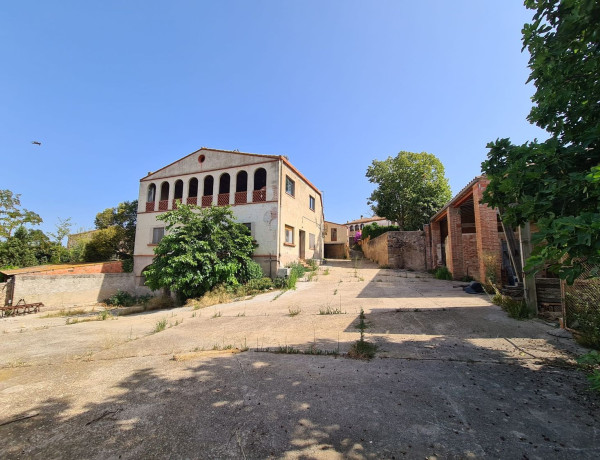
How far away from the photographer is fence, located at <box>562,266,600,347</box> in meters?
3.85

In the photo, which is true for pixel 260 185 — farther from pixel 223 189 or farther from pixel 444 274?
pixel 444 274

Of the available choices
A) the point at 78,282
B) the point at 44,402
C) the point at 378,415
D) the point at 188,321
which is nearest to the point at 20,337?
the point at 188,321

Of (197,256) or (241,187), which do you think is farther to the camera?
(241,187)

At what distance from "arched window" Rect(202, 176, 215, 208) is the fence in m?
16.7

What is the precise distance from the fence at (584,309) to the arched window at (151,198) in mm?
21103

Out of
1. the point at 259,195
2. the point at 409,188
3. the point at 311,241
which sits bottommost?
the point at 311,241

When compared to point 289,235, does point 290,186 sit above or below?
above

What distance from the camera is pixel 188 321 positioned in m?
7.44

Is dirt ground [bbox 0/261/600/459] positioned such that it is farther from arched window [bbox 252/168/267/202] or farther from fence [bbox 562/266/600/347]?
arched window [bbox 252/168/267/202]

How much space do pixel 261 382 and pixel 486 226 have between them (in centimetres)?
979

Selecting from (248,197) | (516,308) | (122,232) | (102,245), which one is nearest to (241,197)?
(248,197)

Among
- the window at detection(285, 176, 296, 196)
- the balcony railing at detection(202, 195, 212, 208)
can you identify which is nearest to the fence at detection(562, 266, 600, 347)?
the window at detection(285, 176, 296, 196)

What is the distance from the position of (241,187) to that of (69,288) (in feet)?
38.7

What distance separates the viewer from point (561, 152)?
2754 mm
